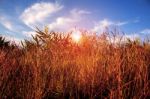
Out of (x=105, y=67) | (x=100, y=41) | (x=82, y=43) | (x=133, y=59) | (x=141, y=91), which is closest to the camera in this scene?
(x=141, y=91)

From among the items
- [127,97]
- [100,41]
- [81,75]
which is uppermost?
[100,41]

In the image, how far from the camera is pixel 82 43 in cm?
527

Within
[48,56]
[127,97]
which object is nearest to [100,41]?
[48,56]

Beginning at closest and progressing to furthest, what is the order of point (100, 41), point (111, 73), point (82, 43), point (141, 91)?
point (141, 91)
point (111, 73)
point (100, 41)
point (82, 43)

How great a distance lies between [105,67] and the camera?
12.7ft

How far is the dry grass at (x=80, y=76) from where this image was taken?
10.7ft

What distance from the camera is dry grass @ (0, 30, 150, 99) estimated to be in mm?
3271

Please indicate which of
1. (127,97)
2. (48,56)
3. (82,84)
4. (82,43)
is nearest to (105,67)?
(82,84)

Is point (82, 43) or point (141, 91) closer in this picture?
point (141, 91)

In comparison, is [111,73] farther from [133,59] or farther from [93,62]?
[133,59]

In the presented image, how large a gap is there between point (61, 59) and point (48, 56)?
0.23 metres

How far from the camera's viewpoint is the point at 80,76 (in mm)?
3740

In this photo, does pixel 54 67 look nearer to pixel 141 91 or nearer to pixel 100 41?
pixel 100 41

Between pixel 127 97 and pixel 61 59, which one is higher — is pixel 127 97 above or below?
below
